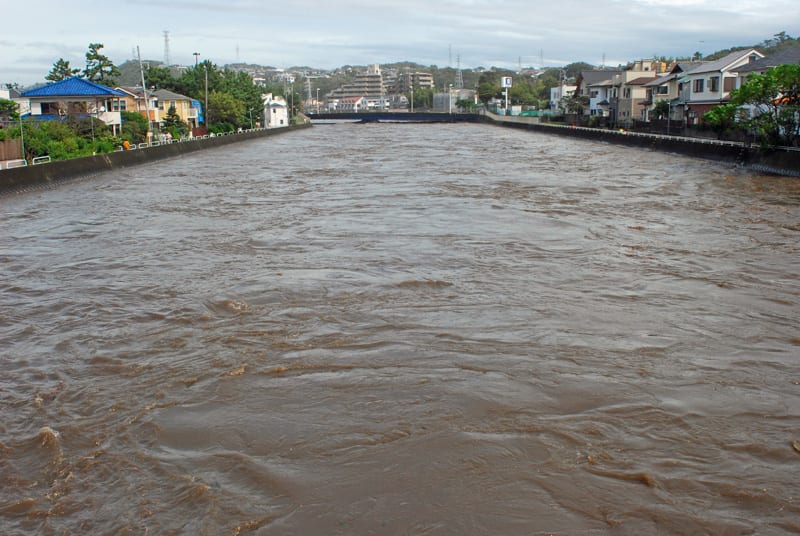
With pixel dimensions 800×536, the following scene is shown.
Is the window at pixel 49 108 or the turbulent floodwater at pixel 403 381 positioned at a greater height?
the window at pixel 49 108

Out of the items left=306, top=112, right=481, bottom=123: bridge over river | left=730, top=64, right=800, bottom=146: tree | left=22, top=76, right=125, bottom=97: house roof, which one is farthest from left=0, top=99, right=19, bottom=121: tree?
left=306, top=112, right=481, bottom=123: bridge over river

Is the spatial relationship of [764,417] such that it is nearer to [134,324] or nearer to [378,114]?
[134,324]

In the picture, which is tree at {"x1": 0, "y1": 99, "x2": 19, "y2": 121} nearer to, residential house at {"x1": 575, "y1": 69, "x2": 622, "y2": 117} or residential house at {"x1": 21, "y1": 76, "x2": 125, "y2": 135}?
residential house at {"x1": 21, "y1": 76, "x2": 125, "y2": 135}

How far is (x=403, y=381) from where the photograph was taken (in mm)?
6508

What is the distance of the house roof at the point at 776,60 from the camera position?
35806 millimetres

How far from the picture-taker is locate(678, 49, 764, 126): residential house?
43156mm

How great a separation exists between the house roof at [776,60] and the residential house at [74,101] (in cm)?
3321

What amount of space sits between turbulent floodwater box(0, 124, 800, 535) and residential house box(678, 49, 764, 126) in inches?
1284

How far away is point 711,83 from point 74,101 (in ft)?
118

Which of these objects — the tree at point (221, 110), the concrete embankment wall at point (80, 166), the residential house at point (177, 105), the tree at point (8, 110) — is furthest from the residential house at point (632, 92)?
the tree at point (8, 110)

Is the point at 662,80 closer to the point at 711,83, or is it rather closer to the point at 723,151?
the point at 711,83

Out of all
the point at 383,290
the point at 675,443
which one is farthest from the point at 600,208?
the point at 675,443

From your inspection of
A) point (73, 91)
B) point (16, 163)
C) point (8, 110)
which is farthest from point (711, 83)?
point (8, 110)

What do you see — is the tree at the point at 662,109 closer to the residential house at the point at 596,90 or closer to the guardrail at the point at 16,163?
the residential house at the point at 596,90
